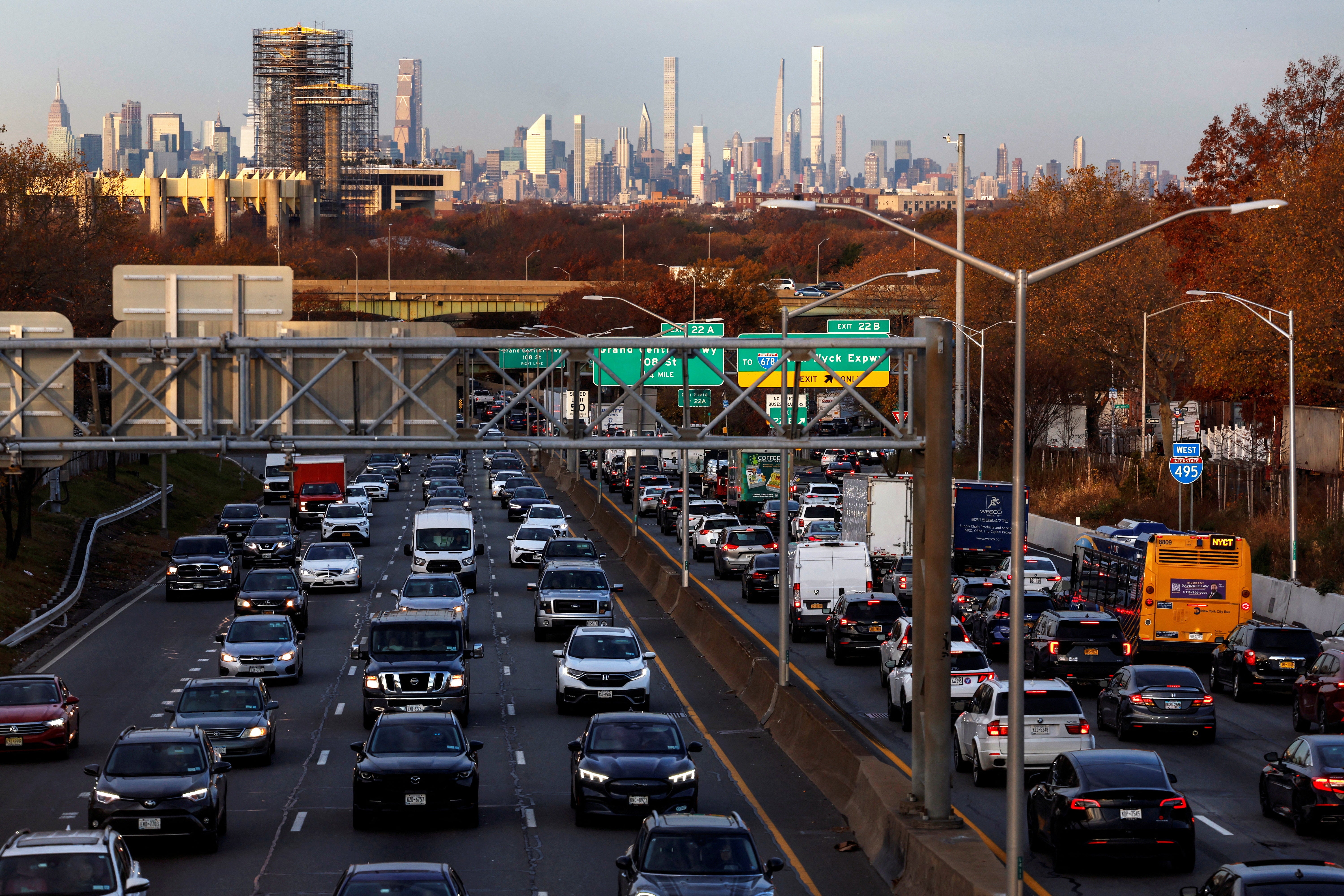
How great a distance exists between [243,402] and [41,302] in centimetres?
3888

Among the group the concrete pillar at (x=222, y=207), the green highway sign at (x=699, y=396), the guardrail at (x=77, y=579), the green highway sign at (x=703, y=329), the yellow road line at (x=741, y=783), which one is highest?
the concrete pillar at (x=222, y=207)

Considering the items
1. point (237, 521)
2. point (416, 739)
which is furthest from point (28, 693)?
point (237, 521)

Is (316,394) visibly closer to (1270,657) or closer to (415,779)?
(415,779)

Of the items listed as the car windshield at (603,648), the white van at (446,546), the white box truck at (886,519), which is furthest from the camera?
the white box truck at (886,519)

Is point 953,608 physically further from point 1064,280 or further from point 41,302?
point 1064,280

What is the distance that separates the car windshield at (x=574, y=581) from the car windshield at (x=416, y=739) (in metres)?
18.3

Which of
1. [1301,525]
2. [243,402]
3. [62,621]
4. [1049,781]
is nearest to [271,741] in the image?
[243,402]

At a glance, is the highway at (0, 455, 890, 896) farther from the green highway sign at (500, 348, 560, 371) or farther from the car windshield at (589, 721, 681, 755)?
the green highway sign at (500, 348, 560, 371)

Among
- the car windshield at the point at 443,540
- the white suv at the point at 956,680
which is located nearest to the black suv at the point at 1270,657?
the white suv at the point at 956,680

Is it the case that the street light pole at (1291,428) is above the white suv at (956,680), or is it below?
above

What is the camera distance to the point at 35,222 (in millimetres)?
57531

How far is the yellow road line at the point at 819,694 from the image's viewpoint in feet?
61.3

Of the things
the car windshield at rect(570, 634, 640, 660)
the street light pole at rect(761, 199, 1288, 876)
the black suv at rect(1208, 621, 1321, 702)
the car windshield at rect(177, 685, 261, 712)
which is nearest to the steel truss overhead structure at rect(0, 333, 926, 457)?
the street light pole at rect(761, 199, 1288, 876)

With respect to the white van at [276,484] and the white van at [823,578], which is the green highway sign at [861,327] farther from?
the white van at [276,484]
